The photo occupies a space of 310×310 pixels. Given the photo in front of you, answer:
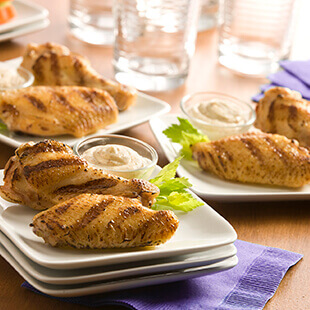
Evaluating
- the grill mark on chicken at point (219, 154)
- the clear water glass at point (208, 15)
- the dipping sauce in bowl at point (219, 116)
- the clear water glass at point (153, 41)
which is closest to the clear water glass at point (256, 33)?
the clear water glass at point (153, 41)

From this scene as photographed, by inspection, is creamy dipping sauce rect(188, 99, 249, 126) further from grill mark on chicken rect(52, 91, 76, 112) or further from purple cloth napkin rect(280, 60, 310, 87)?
purple cloth napkin rect(280, 60, 310, 87)

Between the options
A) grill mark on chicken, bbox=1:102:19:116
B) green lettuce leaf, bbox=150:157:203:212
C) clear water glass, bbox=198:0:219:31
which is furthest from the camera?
clear water glass, bbox=198:0:219:31

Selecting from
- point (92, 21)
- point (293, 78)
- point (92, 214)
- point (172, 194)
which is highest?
point (92, 214)

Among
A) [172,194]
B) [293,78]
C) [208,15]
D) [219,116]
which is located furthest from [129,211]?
[208,15]

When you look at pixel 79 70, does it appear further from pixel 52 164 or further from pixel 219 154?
pixel 52 164

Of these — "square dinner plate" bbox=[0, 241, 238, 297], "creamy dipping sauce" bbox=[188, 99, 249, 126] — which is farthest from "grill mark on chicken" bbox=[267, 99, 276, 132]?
"square dinner plate" bbox=[0, 241, 238, 297]

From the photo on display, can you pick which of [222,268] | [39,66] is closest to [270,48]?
[39,66]
